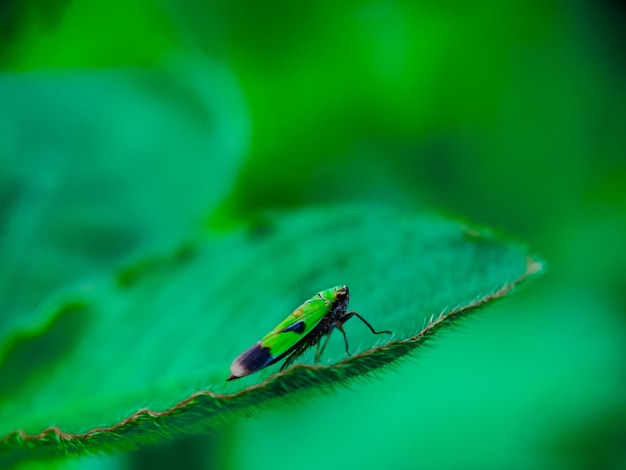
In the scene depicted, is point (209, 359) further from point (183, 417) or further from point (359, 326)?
point (183, 417)

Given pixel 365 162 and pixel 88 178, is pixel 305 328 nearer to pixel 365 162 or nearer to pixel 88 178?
pixel 88 178

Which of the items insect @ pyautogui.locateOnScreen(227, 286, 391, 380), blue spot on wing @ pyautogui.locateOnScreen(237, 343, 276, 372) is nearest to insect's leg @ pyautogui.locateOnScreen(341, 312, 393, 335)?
insect @ pyautogui.locateOnScreen(227, 286, 391, 380)

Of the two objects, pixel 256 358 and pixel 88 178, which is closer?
pixel 256 358

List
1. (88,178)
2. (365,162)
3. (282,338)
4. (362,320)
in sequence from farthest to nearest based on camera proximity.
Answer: (365,162), (88,178), (282,338), (362,320)

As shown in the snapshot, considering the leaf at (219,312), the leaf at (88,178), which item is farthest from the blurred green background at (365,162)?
the leaf at (219,312)

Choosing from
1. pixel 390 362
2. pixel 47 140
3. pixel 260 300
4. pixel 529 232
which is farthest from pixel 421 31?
pixel 390 362

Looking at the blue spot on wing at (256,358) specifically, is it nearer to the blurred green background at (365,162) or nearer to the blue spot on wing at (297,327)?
the blue spot on wing at (297,327)

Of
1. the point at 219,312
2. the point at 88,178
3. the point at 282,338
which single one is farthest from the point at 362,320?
the point at 88,178
